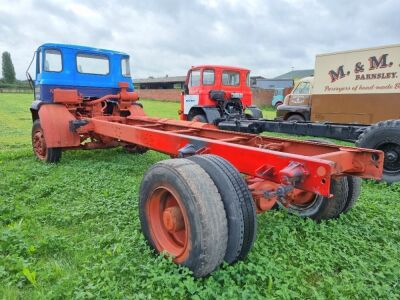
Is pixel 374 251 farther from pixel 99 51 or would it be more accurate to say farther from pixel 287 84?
pixel 287 84

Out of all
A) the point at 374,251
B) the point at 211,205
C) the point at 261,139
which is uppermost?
the point at 261,139

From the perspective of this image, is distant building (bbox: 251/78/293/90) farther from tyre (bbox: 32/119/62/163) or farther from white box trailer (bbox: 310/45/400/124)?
tyre (bbox: 32/119/62/163)

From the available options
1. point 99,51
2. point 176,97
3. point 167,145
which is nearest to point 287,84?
point 176,97

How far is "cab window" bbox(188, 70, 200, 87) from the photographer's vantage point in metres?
11.1

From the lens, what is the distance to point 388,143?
573 centimetres

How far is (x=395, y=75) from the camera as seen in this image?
8.78 meters

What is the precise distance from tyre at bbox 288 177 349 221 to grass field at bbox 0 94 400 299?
12 centimetres

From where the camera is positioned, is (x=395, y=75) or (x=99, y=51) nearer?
(x=99, y=51)

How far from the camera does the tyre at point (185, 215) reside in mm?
2488

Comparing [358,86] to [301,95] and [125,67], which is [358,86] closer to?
[301,95]

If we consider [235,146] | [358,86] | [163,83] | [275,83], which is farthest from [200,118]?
[163,83]

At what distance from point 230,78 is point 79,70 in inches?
223

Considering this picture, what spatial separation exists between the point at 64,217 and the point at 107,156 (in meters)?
3.70

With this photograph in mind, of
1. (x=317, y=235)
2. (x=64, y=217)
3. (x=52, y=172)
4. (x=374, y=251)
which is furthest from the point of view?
(x=52, y=172)
